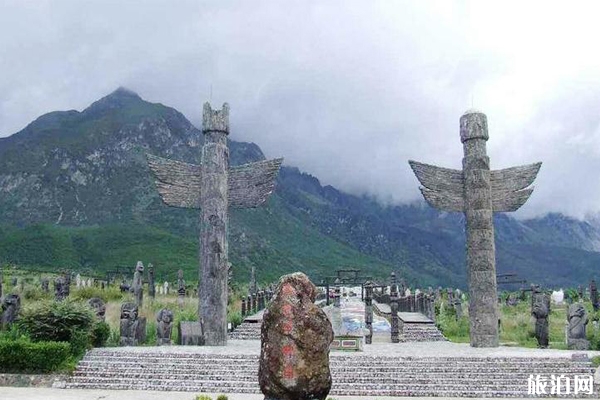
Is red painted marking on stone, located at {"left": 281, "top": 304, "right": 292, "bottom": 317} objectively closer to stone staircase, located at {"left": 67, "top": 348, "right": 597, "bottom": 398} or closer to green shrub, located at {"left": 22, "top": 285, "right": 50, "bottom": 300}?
stone staircase, located at {"left": 67, "top": 348, "right": 597, "bottom": 398}

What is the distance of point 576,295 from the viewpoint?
40312mm

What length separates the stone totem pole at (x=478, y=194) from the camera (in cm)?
1642

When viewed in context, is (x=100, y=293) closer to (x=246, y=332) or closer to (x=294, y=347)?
(x=246, y=332)

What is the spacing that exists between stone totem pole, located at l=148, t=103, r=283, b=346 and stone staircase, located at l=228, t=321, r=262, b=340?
417 centimetres

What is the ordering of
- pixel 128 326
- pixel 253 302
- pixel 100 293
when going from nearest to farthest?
pixel 128 326
pixel 253 302
pixel 100 293

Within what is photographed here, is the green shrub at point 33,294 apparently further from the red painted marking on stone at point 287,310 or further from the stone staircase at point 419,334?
the red painted marking on stone at point 287,310

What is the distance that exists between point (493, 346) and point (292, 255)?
71586mm

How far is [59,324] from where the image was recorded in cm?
1340

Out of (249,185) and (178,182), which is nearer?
(178,182)

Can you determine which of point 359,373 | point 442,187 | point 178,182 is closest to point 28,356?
point 178,182

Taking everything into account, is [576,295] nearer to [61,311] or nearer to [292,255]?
[61,311]

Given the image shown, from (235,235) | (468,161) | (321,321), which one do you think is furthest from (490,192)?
(235,235)

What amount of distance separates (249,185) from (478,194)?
258 inches

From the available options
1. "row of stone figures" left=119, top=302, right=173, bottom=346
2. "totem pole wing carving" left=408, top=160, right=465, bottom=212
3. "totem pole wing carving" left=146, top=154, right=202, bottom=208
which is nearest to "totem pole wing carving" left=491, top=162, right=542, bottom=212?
"totem pole wing carving" left=408, top=160, right=465, bottom=212
